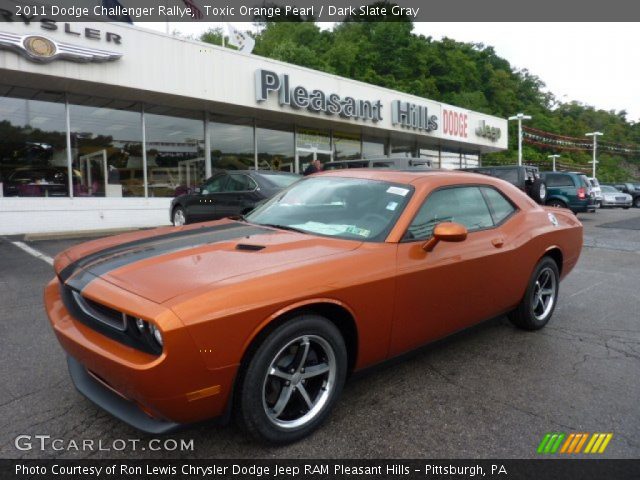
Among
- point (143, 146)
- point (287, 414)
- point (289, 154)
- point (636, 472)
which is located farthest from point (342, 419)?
point (289, 154)

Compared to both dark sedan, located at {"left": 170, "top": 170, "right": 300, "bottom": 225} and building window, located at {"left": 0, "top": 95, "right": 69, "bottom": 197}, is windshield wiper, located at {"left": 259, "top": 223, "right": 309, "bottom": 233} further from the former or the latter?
building window, located at {"left": 0, "top": 95, "right": 69, "bottom": 197}

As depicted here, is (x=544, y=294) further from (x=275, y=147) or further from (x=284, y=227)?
(x=275, y=147)

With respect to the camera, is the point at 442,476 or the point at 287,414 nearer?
the point at 442,476

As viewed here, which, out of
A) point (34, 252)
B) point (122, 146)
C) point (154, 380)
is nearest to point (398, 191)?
point (154, 380)

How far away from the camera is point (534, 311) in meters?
4.22

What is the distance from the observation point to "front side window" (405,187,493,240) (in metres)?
3.12

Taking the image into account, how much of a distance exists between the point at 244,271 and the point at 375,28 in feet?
171

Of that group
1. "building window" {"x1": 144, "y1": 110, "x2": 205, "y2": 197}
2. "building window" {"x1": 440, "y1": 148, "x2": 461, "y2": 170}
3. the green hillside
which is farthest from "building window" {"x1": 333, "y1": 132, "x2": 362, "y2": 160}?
the green hillside

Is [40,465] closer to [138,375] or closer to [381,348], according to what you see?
[138,375]

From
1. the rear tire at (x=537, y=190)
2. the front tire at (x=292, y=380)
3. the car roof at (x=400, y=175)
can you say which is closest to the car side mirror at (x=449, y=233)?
the car roof at (x=400, y=175)

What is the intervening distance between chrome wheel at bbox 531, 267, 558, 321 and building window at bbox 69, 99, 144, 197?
11.5m

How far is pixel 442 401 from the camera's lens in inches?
114

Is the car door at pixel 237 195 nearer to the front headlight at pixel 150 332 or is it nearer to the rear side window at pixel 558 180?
the front headlight at pixel 150 332

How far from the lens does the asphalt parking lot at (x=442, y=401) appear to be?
94.7 inches
